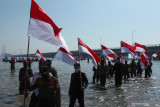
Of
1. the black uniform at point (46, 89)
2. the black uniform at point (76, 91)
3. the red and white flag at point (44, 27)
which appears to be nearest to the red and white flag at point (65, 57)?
the black uniform at point (76, 91)

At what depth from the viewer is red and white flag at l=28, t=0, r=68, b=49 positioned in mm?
5684

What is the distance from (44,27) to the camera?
19.1 ft

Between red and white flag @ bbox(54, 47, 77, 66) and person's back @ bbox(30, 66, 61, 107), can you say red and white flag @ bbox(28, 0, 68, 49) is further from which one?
person's back @ bbox(30, 66, 61, 107)

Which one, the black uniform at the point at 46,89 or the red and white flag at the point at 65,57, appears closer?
the black uniform at the point at 46,89

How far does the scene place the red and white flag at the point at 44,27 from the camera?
568 cm

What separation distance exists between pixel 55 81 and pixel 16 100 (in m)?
4.65

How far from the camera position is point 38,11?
5785 millimetres

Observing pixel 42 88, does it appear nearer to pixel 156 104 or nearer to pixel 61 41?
pixel 61 41

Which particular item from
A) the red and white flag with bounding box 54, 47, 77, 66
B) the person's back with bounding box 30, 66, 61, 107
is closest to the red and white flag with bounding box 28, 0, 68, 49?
the red and white flag with bounding box 54, 47, 77, 66

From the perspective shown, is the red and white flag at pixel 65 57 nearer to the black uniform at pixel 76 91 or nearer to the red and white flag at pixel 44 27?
the black uniform at pixel 76 91

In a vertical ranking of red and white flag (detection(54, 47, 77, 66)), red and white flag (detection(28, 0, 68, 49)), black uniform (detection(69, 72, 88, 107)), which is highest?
red and white flag (detection(28, 0, 68, 49))

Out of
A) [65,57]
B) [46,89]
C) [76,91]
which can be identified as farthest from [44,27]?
[46,89]

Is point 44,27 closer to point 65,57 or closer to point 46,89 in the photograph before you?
point 65,57

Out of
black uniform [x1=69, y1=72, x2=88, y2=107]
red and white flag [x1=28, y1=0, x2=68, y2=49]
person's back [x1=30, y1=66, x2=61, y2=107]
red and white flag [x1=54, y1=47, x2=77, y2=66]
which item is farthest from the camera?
red and white flag [x1=54, y1=47, x2=77, y2=66]
